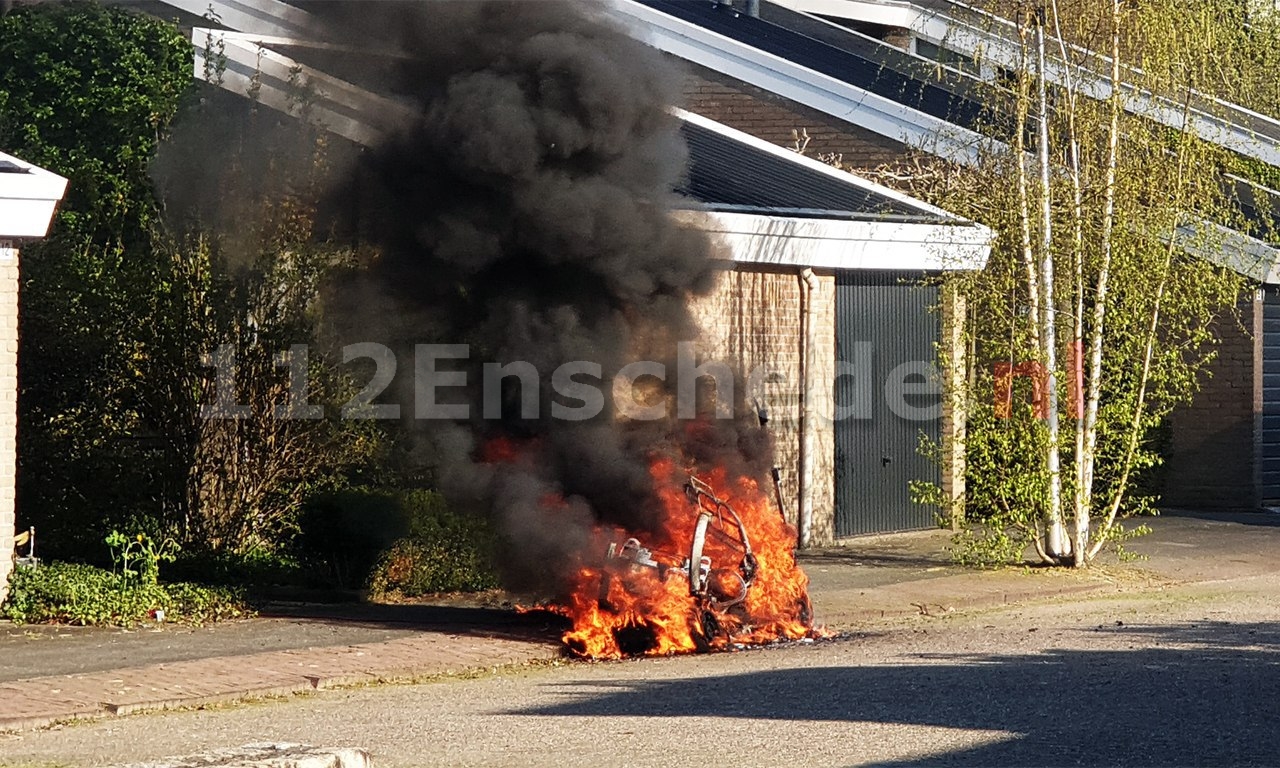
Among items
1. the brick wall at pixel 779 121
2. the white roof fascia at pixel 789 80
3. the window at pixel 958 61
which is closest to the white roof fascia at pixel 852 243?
the window at pixel 958 61

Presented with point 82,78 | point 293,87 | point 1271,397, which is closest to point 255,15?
point 293,87

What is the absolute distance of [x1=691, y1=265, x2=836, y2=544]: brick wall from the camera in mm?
16750

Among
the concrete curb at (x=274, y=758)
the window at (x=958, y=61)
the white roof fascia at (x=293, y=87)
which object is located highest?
the window at (x=958, y=61)

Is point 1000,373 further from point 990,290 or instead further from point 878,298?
point 878,298

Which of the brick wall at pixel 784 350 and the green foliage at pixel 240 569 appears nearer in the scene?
the green foliage at pixel 240 569

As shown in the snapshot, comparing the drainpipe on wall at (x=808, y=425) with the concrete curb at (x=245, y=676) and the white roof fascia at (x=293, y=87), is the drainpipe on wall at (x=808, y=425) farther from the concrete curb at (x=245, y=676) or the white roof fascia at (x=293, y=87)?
the concrete curb at (x=245, y=676)

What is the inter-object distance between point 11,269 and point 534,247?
12.3 ft

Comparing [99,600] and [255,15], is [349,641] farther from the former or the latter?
[255,15]

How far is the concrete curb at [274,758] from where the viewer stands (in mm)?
6371

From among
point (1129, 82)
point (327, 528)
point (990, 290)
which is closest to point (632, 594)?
point (327, 528)

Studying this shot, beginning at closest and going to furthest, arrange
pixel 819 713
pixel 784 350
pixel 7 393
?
pixel 819 713 < pixel 7 393 < pixel 784 350

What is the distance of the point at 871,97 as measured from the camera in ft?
73.5

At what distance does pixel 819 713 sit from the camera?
8.70 metres

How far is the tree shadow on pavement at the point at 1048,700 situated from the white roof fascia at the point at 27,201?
534 centimetres
